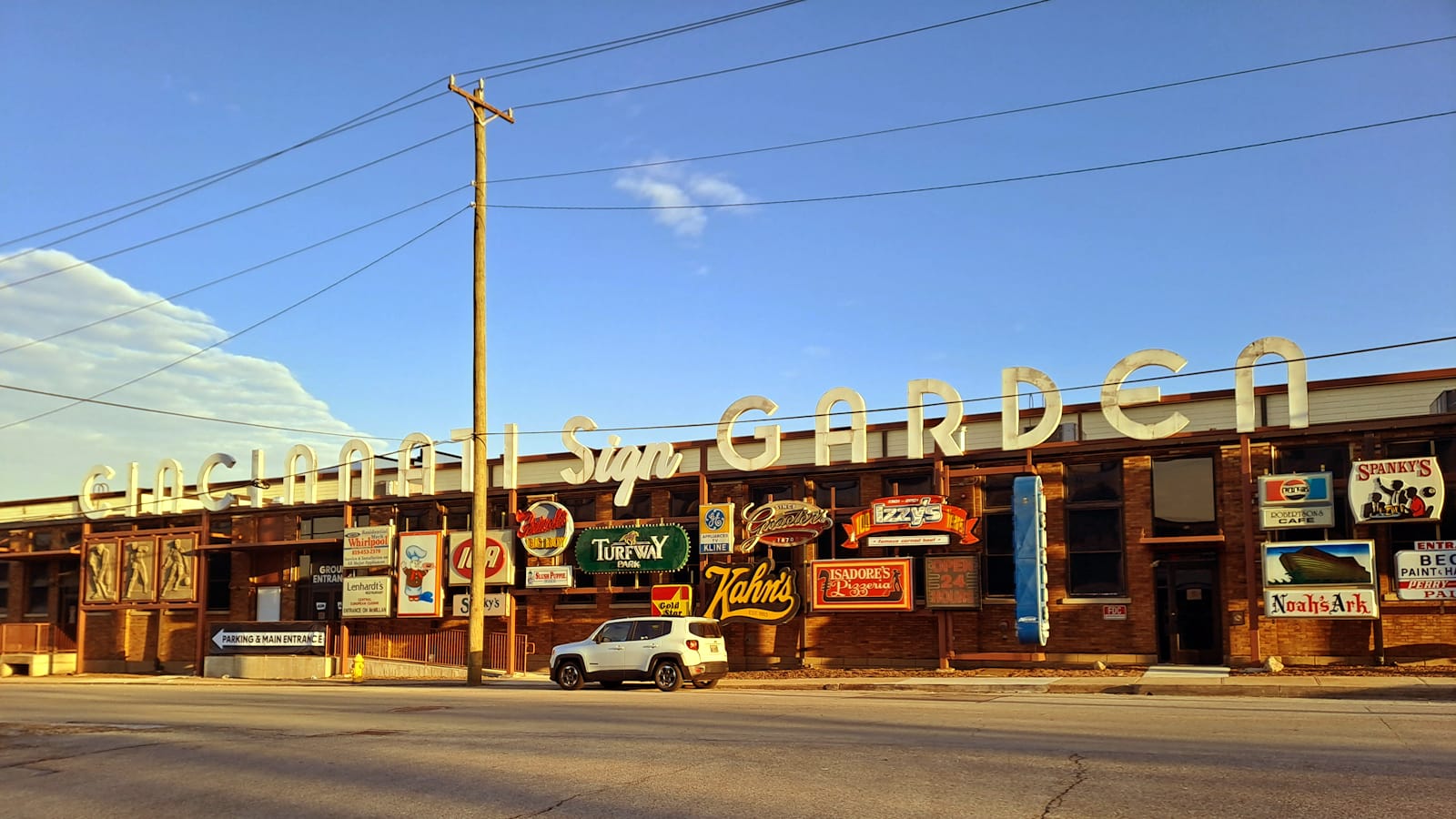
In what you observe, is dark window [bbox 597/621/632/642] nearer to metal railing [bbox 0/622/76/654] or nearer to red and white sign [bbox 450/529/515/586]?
red and white sign [bbox 450/529/515/586]

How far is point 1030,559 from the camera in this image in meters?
28.1

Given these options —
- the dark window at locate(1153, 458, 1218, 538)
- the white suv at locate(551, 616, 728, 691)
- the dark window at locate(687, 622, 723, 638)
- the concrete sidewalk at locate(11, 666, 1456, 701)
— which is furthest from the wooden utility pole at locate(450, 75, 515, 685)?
the dark window at locate(1153, 458, 1218, 538)

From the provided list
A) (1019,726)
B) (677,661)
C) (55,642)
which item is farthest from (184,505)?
(1019,726)

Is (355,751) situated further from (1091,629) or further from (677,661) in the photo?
(1091,629)

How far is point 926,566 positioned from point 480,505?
11492mm

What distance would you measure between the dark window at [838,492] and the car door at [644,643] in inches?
315

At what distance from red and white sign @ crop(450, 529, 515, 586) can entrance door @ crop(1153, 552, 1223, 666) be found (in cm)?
1865

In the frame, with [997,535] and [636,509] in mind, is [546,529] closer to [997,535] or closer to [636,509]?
[636,509]

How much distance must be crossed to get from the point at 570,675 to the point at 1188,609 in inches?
578

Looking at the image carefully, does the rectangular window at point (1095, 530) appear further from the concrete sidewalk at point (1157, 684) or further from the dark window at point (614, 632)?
the dark window at point (614, 632)

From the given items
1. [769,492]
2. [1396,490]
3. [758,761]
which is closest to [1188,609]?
[1396,490]

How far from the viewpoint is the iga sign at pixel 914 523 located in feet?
96.5

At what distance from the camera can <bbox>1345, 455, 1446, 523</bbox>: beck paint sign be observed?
2452 cm

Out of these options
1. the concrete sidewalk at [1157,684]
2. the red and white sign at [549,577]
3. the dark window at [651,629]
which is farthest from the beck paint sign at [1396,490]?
the red and white sign at [549,577]
